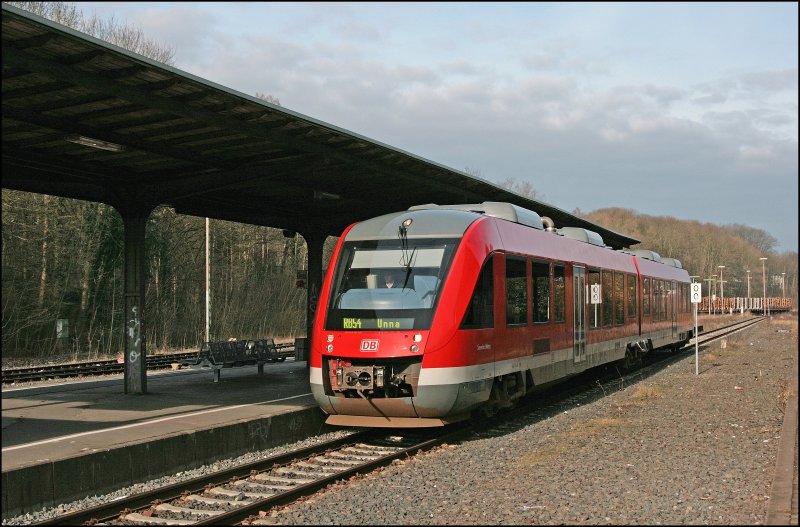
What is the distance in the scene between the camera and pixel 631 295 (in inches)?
799

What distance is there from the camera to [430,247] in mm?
10859

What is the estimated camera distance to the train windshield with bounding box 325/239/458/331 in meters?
10.4

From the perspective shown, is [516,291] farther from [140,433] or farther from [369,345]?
[140,433]

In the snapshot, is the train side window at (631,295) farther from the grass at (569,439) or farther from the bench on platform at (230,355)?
the bench on platform at (230,355)

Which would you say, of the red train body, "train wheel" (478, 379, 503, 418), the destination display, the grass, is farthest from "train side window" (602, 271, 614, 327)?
the destination display

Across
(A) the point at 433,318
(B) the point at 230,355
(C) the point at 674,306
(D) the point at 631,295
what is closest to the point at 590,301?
(D) the point at 631,295

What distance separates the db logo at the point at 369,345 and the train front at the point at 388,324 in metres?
0.01

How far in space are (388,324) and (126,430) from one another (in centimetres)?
350

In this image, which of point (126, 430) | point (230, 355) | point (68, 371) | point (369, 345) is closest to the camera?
point (126, 430)

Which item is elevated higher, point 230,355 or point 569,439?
point 230,355

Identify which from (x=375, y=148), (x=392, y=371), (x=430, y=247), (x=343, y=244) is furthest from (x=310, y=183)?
(x=392, y=371)

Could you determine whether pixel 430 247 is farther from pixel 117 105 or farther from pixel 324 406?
pixel 117 105

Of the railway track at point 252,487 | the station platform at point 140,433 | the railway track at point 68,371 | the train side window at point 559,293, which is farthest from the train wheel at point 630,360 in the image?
the railway track at point 68,371

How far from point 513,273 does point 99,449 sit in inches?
248
